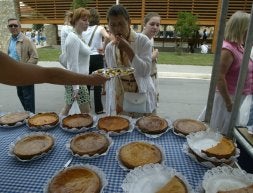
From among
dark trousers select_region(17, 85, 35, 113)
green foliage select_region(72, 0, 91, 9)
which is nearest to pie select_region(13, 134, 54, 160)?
dark trousers select_region(17, 85, 35, 113)

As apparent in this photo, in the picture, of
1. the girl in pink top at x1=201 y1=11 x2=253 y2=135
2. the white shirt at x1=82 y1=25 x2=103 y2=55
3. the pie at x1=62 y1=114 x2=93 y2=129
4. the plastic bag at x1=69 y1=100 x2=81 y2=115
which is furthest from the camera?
the white shirt at x1=82 y1=25 x2=103 y2=55

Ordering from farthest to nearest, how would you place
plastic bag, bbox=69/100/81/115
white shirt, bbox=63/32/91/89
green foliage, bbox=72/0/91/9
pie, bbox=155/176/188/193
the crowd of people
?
green foliage, bbox=72/0/91/9
plastic bag, bbox=69/100/81/115
white shirt, bbox=63/32/91/89
the crowd of people
pie, bbox=155/176/188/193

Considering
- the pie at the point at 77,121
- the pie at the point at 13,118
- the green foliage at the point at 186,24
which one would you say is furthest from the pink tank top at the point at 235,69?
the green foliage at the point at 186,24

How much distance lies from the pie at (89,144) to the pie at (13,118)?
604mm

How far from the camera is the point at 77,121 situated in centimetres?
191

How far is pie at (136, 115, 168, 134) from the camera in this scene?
1.75 metres

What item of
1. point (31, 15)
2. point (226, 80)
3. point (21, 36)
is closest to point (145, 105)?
point (226, 80)

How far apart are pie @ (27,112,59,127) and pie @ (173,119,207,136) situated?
0.91 m

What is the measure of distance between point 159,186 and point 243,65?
3.11 ft

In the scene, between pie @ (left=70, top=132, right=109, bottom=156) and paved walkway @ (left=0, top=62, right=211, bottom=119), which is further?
paved walkway @ (left=0, top=62, right=211, bottom=119)

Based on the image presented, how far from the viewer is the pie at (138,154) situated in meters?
1.39

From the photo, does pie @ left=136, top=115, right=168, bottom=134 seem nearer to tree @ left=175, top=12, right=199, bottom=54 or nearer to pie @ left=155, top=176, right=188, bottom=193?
pie @ left=155, top=176, right=188, bottom=193

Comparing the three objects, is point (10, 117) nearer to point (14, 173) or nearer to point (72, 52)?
point (14, 173)

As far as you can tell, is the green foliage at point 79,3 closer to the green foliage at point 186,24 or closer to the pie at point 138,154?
the green foliage at point 186,24
